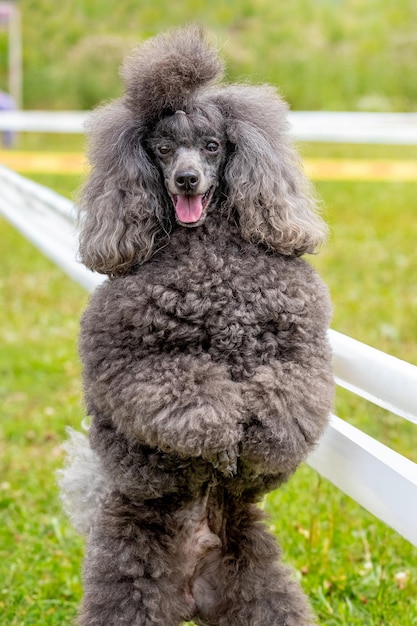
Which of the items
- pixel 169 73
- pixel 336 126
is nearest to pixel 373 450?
pixel 169 73

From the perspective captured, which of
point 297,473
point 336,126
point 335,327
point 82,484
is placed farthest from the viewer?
point 336,126

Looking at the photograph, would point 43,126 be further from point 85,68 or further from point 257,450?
point 85,68

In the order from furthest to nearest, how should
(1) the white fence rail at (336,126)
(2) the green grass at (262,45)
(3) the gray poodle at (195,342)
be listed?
(2) the green grass at (262,45), (1) the white fence rail at (336,126), (3) the gray poodle at (195,342)

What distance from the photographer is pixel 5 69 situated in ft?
75.2

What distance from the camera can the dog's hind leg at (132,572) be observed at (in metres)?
2.35

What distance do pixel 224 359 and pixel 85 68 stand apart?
797 inches

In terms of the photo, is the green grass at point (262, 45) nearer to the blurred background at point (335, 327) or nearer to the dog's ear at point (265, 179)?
the blurred background at point (335, 327)

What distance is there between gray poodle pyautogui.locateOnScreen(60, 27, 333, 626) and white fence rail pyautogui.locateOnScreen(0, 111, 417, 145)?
7366 millimetres

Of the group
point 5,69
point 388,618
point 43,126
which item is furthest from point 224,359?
point 5,69

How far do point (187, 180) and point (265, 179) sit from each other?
19 centimetres

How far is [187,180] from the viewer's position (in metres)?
2.29

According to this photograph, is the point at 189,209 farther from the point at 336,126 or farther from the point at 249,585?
the point at 336,126

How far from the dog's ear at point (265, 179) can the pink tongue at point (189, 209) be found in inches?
3.6

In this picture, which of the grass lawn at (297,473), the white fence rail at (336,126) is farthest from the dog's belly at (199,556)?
the white fence rail at (336,126)
